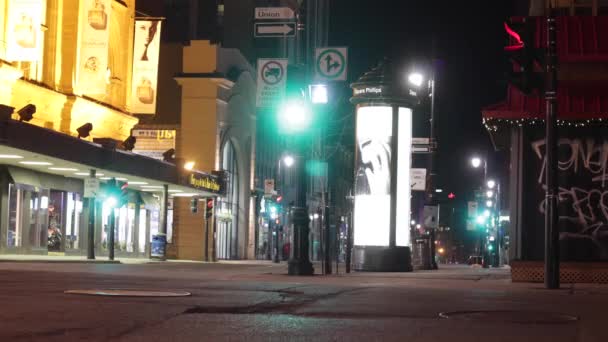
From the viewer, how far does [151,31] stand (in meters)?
50.0

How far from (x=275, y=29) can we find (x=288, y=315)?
15.2 m

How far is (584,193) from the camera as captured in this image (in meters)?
24.6

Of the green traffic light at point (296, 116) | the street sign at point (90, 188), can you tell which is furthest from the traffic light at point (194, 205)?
the green traffic light at point (296, 116)

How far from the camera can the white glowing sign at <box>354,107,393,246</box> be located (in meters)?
32.7

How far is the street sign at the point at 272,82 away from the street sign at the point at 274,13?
1.53 m

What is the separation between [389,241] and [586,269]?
9188 mm

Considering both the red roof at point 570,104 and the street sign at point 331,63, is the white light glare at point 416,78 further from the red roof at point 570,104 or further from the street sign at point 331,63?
the red roof at point 570,104

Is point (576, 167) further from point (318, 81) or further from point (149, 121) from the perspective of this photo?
point (149, 121)

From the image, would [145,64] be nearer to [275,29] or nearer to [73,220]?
[73,220]

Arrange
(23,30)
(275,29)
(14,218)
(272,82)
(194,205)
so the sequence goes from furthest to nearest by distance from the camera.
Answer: (194,205) < (14,218) < (23,30) < (272,82) < (275,29)

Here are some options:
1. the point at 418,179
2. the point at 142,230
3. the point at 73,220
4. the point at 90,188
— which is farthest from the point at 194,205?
the point at 418,179

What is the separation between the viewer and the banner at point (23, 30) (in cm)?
3766

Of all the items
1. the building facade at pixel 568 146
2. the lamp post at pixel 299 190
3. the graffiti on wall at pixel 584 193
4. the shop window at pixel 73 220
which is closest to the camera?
the building facade at pixel 568 146

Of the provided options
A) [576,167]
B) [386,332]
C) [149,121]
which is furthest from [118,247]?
[386,332]
